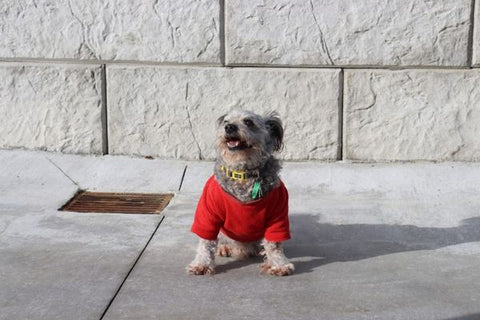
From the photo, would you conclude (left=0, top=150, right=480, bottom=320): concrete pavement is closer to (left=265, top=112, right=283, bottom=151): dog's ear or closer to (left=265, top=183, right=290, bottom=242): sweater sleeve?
(left=265, top=183, right=290, bottom=242): sweater sleeve

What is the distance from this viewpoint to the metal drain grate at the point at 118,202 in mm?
5494

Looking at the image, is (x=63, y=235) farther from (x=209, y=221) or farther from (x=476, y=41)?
(x=476, y=41)

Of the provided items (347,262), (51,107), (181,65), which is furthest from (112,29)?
(347,262)

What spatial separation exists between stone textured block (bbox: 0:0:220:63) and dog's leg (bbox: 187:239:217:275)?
2.41 meters

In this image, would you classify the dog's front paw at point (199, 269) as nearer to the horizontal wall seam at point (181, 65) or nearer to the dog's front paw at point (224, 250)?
the dog's front paw at point (224, 250)

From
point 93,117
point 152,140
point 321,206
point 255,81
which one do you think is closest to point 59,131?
point 93,117

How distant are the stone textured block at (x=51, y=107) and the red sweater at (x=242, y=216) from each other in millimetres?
2397

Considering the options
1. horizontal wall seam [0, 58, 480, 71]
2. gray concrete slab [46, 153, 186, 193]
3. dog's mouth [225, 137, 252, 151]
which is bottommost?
gray concrete slab [46, 153, 186, 193]

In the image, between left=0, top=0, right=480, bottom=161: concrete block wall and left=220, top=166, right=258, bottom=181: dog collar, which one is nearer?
left=220, top=166, right=258, bottom=181: dog collar

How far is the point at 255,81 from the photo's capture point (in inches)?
245

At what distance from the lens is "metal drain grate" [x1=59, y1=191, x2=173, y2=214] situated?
5494mm

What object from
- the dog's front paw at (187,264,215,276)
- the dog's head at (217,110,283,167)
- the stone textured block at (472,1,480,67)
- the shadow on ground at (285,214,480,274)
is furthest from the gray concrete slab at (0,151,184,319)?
the stone textured block at (472,1,480,67)

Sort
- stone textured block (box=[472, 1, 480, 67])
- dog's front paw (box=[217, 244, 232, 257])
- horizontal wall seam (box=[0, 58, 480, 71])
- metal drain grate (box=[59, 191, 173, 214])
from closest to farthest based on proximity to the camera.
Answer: dog's front paw (box=[217, 244, 232, 257])
metal drain grate (box=[59, 191, 173, 214])
stone textured block (box=[472, 1, 480, 67])
horizontal wall seam (box=[0, 58, 480, 71])

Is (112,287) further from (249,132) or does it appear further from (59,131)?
(59,131)
